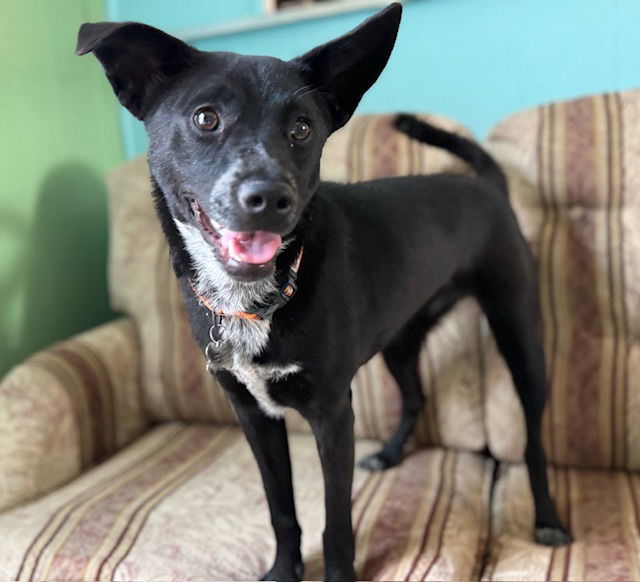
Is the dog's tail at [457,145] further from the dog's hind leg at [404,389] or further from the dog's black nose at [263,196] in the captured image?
the dog's black nose at [263,196]

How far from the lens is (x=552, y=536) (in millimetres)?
1226

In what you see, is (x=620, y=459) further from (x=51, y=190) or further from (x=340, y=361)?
(x=51, y=190)

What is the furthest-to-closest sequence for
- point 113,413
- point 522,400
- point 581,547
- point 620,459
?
point 113,413
point 620,459
point 522,400
point 581,547

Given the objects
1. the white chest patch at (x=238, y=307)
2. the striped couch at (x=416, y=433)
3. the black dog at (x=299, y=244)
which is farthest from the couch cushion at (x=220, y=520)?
the white chest patch at (x=238, y=307)

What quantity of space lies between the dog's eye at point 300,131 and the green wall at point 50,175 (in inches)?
38.2

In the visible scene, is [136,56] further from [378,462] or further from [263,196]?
[378,462]

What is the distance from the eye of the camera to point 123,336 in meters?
1.71

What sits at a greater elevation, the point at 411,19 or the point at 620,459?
the point at 411,19

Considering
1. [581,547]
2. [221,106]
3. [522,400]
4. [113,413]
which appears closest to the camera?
[221,106]

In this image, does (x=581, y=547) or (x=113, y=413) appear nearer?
(x=581, y=547)

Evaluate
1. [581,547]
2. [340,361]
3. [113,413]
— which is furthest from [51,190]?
[581,547]

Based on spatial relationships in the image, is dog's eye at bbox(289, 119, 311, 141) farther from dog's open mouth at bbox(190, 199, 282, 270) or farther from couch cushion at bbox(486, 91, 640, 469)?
couch cushion at bbox(486, 91, 640, 469)

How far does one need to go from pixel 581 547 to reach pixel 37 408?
3.64 ft

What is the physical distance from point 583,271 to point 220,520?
92 cm
